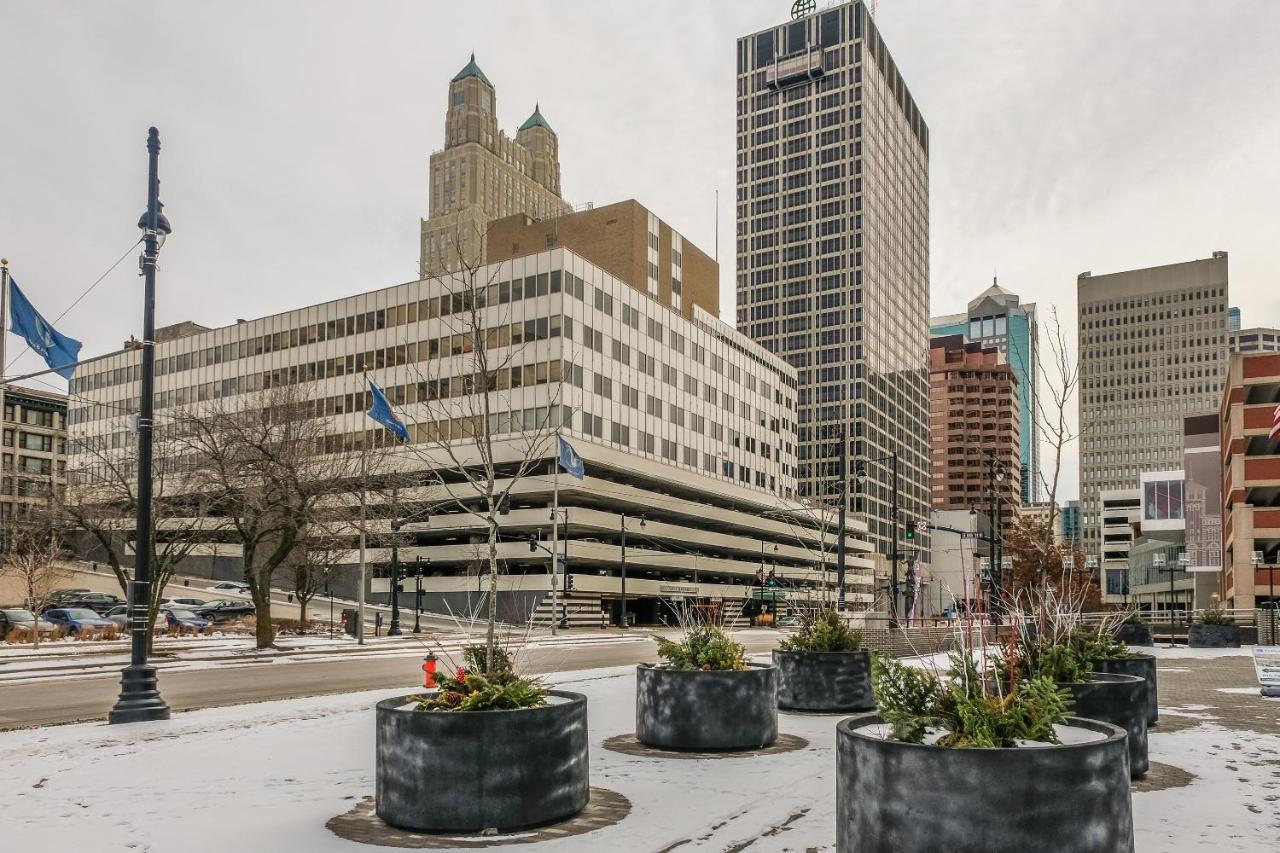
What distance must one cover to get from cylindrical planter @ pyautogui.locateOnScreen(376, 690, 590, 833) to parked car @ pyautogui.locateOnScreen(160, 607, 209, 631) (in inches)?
1701

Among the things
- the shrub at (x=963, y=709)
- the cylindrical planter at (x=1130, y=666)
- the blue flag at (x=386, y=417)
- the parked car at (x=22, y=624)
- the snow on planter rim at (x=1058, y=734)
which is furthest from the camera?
the parked car at (x=22, y=624)

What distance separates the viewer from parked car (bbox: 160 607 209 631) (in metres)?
48.4

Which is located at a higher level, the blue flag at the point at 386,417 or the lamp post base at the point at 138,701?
the blue flag at the point at 386,417

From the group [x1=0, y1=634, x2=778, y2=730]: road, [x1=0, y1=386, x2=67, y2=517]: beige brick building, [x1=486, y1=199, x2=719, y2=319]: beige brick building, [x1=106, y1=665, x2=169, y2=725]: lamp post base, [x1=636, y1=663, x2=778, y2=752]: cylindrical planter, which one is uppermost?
[x1=486, y1=199, x2=719, y2=319]: beige brick building

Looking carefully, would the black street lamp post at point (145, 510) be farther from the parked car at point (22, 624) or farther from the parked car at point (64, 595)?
the parked car at point (64, 595)

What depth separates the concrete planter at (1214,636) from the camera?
39469mm

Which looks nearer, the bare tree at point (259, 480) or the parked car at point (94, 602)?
the bare tree at point (259, 480)

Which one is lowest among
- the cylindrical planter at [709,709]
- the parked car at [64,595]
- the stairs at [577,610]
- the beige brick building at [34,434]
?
the stairs at [577,610]

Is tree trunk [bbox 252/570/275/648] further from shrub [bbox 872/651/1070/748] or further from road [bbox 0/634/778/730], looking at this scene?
shrub [bbox 872/651/1070/748]

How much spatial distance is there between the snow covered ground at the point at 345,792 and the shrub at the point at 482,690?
57 cm

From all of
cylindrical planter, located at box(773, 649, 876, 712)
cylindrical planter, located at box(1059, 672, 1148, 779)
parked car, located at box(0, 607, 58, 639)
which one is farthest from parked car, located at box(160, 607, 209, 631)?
cylindrical planter, located at box(1059, 672, 1148, 779)

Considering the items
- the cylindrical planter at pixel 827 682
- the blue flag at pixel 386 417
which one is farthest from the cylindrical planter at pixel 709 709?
the blue flag at pixel 386 417

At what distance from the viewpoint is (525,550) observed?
78.4m

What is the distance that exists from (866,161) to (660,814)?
17519 centimetres
